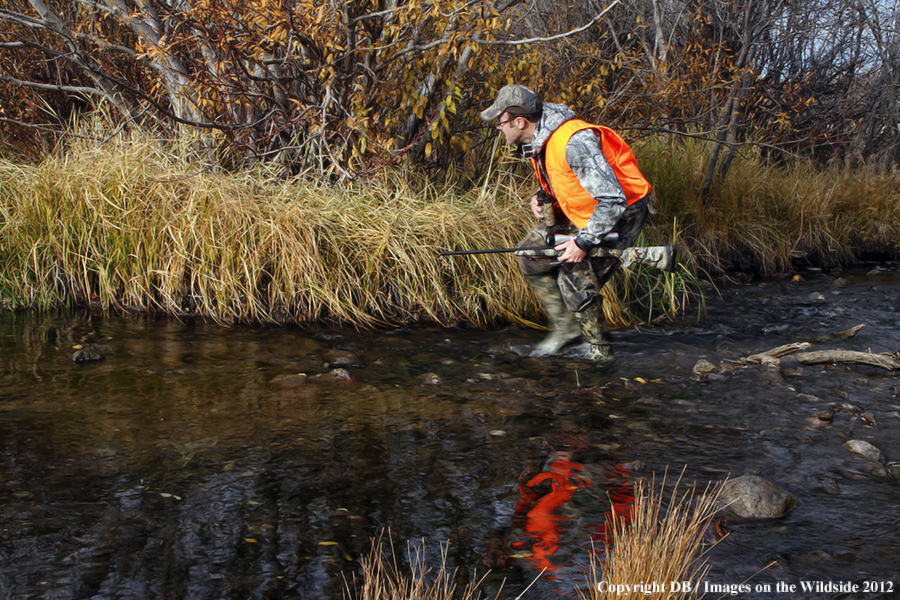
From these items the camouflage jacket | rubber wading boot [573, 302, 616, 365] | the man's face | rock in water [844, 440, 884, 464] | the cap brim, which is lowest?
rock in water [844, 440, 884, 464]

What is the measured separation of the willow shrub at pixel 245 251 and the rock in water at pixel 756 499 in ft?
11.4

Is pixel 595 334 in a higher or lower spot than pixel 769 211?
lower

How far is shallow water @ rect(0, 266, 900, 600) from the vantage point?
256 centimetres

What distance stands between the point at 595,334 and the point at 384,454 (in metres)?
2.30

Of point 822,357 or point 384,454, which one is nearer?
point 384,454

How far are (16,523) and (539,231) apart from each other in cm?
376

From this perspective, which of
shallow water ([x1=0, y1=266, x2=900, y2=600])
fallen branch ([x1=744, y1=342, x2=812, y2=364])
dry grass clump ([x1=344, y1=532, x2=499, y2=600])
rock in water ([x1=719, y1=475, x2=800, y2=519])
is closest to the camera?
dry grass clump ([x1=344, y1=532, x2=499, y2=600])

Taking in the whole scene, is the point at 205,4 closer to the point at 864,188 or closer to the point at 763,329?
the point at 763,329

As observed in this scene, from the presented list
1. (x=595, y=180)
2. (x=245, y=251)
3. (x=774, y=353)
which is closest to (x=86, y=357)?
(x=245, y=251)

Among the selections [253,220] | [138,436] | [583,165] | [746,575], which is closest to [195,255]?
[253,220]

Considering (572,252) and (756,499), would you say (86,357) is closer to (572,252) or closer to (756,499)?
(572,252)

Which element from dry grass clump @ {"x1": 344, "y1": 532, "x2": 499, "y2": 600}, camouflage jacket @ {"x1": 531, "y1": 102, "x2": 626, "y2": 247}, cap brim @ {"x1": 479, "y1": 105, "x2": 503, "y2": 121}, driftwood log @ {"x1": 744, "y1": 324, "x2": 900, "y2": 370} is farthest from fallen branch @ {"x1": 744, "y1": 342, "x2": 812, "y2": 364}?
dry grass clump @ {"x1": 344, "y1": 532, "x2": 499, "y2": 600}

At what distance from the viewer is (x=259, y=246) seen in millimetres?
6051

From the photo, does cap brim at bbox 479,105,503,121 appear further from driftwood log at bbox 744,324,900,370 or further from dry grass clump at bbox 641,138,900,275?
dry grass clump at bbox 641,138,900,275
